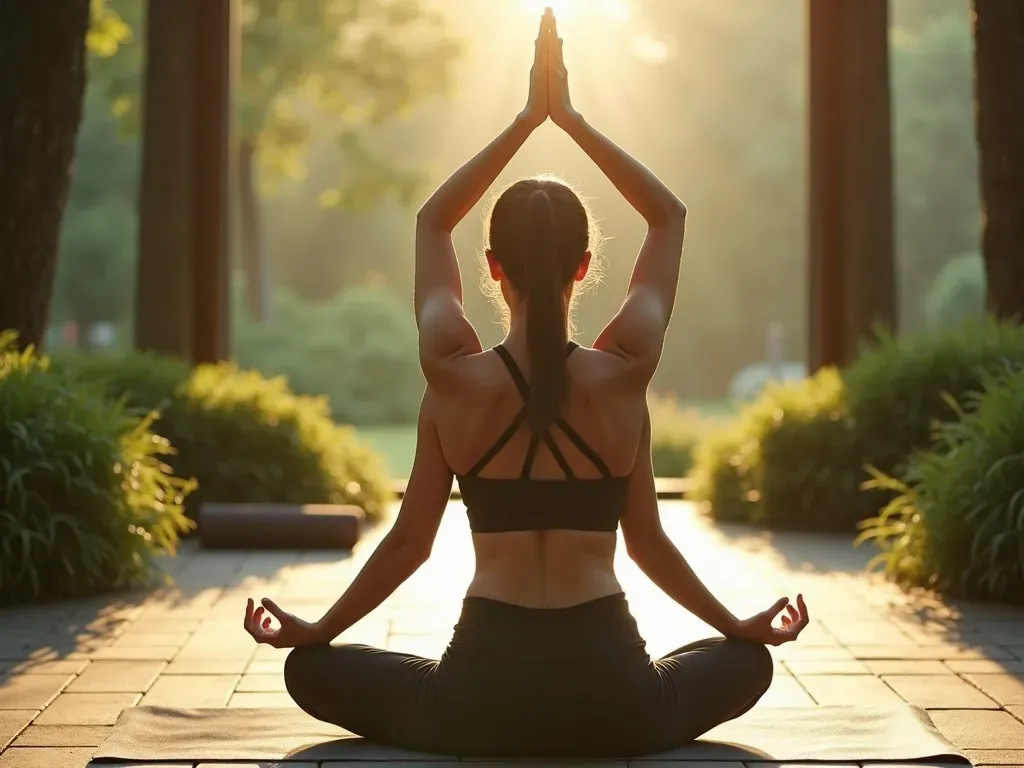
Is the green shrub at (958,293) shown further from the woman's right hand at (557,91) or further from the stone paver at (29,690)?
the woman's right hand at (557,91)

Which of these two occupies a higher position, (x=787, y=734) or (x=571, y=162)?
(x=571, y=162)

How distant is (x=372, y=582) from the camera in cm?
340

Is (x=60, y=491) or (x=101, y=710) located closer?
(x=101, y=710)

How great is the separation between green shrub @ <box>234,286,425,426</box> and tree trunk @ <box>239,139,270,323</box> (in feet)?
1.31

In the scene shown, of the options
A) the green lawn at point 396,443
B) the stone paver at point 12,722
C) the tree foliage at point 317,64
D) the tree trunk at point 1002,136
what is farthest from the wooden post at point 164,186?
the tree foliage at point 317,64

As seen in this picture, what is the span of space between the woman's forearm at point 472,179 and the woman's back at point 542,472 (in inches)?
14.0

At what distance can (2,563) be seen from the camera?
569 centimetres

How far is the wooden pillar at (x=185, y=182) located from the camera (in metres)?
9.96

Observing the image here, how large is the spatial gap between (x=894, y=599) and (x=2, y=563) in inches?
136

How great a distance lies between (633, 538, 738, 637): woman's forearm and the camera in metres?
3.44

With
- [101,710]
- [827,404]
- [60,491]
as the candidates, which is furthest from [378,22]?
[101,710]

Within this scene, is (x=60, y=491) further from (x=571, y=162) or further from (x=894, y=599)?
(x=571, y=162)

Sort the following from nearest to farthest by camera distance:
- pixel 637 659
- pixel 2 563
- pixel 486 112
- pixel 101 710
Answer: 1. pixel 637 659
2. pixel 101 710
3. pixel 2 563
4. pixel 486 112

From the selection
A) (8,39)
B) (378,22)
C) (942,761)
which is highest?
(378,22)
